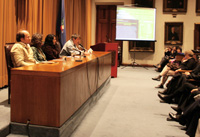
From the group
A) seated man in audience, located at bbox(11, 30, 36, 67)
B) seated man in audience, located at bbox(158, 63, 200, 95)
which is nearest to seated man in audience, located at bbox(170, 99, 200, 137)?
seated man in audience, located at bbox(158, 63, 200, 95)

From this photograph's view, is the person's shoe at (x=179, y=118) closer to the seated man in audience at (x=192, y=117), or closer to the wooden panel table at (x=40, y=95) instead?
Answer: the seated man in audience at (x=192, y=117)

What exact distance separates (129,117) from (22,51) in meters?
1.93

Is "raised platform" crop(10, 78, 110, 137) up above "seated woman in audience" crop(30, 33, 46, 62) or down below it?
below

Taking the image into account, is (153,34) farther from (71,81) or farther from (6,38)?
(71,81)

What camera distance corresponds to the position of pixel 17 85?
9.59ft

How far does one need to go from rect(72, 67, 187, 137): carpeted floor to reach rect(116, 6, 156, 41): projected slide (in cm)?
455

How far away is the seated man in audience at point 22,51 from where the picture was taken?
392cm

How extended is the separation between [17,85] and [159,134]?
1.85m

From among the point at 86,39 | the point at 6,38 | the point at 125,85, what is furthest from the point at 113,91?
the point at 86,39

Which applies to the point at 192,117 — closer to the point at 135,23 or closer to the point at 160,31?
the point at 135,23

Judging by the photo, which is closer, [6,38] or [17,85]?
[17,85]

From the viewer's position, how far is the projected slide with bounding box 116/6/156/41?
33.7 feet

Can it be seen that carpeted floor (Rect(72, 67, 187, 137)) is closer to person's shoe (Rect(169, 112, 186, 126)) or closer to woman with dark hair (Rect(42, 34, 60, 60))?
person's shoe (Rect(169, 112, 186, 126))

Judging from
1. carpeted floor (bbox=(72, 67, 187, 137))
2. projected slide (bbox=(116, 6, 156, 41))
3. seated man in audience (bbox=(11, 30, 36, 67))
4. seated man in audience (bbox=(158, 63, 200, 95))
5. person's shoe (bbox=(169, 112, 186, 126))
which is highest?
projected slide (bbox=(116, 6, 156, 41))
